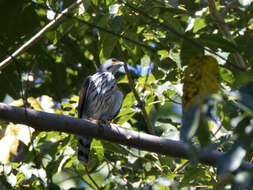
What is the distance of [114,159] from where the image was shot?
17.6 feet

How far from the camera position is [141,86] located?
4.91m

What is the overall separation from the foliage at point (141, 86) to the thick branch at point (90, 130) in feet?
0.40

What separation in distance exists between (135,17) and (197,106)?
7.82 feet

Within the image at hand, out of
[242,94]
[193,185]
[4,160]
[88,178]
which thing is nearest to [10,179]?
[4,160]

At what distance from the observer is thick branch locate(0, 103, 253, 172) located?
2850mm

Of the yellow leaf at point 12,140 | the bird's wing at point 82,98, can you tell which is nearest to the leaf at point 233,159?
the yellow leaf at point 12,140

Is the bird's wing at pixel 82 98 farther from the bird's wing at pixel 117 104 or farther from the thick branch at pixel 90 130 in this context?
the thick branch at pixel 90 130

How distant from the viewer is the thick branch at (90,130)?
2.85 metres

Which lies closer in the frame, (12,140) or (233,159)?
(233,159)

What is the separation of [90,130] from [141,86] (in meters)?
1.93

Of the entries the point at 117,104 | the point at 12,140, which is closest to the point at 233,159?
the point at 12,140

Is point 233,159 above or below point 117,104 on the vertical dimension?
above

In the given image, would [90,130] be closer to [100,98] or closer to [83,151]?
[83,151]

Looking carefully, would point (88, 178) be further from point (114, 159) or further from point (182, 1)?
point (182, 1)
